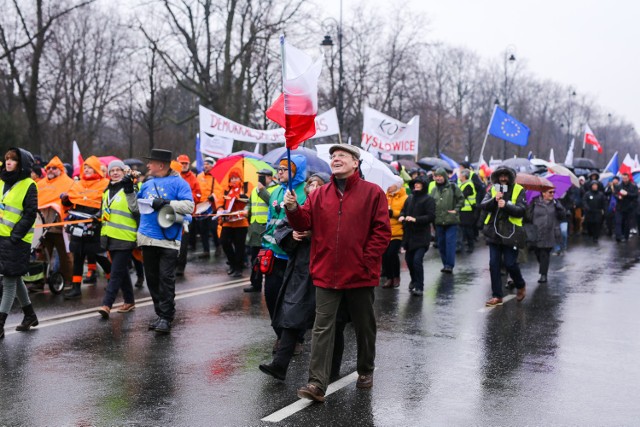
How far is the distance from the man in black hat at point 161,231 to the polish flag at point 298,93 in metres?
2.67

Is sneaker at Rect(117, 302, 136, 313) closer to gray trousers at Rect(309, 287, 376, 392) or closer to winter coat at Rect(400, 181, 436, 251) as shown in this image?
gray trousers at Rect(309, 287, 376, 392)

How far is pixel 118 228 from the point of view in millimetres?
9227

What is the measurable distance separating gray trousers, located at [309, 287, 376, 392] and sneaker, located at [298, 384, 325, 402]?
0.03m

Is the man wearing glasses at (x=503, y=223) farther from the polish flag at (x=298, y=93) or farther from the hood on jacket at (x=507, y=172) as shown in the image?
the polish flag at (x=298, y=93)

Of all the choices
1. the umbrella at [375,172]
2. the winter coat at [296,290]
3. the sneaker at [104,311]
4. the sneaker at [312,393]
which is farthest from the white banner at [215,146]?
the sneaker at [312,393]

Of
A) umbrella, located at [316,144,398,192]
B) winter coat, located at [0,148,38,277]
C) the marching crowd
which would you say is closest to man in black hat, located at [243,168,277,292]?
the marching crowd

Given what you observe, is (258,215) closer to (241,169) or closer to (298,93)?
(241,169)

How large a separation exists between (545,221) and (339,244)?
847cm

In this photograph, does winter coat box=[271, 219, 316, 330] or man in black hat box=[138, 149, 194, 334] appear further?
man in black hat box=[138, 149, 194, 334]

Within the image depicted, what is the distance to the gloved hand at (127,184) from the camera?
923 centimetres

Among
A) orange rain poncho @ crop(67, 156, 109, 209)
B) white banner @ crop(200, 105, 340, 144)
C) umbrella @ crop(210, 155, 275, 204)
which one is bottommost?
orange rain poncho @ crop(67, 156, 109, 209)

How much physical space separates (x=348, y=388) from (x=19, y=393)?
2.52m

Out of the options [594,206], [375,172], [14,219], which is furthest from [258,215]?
[594,206]

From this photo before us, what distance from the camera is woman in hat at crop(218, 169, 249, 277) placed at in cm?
1325
